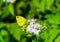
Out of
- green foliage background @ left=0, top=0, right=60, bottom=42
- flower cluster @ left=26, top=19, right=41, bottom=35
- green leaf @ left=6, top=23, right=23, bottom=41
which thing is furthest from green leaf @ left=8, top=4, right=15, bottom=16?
flower cluster @ left=26, top=19, right=41, bottom=35

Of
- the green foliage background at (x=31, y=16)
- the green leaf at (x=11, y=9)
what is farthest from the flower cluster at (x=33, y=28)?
the green leaf at (x=11, y=9)

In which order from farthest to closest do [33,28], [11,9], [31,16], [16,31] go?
[31,16]
[11,9]
[16,31]
[33,28]

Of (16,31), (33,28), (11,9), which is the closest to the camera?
(33,28)

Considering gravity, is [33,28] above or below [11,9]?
below

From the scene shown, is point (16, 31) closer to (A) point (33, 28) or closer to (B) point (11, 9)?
(A) point (33, 28)

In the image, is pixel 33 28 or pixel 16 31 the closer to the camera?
pixel 33 28

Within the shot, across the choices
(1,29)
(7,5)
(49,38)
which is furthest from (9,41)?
(49,38)

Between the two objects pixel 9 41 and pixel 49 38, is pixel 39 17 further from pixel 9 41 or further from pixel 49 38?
pixel 49 38

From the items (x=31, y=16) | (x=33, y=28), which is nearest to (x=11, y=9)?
(x=31, y=16)

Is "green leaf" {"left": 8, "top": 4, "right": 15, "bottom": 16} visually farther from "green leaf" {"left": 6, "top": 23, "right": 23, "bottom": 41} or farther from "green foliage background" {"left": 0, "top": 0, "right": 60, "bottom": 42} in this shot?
"green leaf" {"left": 6, "top": 23, "right": 23, "bottom": 41}
